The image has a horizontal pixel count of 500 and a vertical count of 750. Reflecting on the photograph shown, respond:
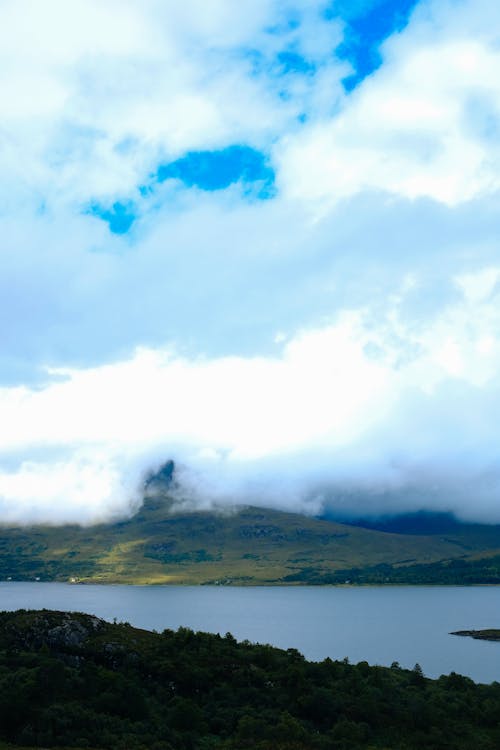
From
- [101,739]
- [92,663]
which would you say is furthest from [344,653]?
[101,739]

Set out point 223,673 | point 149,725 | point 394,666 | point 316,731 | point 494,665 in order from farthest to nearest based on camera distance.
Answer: point 494,665 → point 394,666 → point 223,673 → point 316,731 → point 149,725

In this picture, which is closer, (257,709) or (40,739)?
(40,739)

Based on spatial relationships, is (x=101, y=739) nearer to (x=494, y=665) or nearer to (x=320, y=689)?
(x=320, y=689)

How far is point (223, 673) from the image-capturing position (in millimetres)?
89500

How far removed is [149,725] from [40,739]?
42.2 ft

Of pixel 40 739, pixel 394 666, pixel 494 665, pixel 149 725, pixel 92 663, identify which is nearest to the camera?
pixel 40 739

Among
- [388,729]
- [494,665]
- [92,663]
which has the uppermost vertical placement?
[92,663]

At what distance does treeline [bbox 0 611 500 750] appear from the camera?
6644cm

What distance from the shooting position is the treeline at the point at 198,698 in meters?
66.4

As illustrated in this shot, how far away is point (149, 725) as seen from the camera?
69.9 meters

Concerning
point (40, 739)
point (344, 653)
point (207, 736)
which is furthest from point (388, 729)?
point (344, 653)

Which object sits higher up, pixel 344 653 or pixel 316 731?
pixel 316 731

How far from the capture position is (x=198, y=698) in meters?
82.7

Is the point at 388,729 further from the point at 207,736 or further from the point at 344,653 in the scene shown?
the point at 344,653
